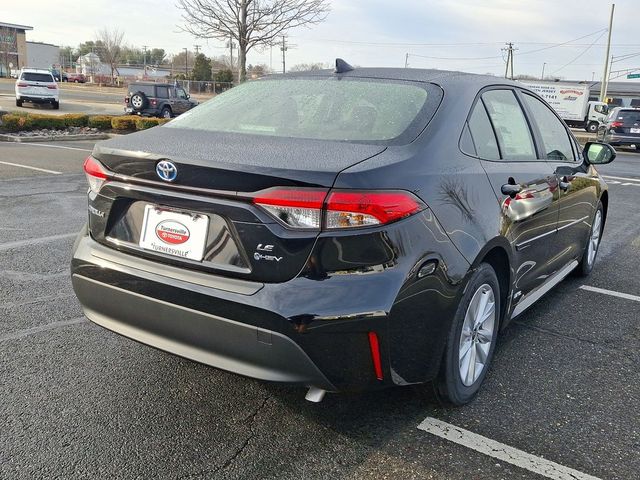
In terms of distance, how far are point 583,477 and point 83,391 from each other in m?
2.31

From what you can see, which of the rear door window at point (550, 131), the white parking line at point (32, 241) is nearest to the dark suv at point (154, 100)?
the white parking line at point (32, 241)

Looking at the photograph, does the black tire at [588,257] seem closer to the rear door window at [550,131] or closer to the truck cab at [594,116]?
the rear door window at [550,131]

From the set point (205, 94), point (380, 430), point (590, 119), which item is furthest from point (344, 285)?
point (205, 94)

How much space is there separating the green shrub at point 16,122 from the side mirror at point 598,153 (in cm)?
1551

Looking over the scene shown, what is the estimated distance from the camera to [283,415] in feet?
9.18

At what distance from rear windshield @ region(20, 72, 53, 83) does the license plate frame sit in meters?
27.5

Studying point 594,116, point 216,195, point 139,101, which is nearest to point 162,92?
point 139,101

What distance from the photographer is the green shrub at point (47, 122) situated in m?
16.7

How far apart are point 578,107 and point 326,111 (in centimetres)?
4090

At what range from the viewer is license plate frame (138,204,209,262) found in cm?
240

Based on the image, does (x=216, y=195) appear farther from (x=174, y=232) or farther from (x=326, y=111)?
(x=326, y=111)

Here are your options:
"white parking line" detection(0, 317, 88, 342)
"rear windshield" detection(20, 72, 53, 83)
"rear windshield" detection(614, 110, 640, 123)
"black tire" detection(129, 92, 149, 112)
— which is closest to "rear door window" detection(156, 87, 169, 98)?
"black tire" detection(129, 92, 149, 112)

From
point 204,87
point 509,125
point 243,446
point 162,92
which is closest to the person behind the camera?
point 243,446

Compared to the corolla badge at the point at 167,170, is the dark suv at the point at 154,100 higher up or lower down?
higher up
